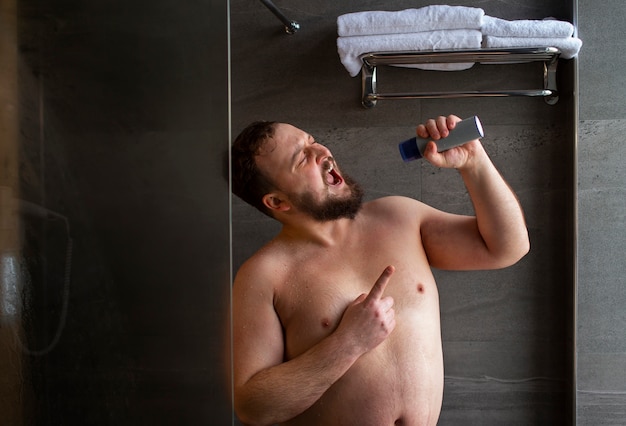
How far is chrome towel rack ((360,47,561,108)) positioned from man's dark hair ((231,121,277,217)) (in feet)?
1.20

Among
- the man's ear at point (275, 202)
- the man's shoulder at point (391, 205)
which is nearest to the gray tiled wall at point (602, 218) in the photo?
the man's shoulder at point (391, 205)

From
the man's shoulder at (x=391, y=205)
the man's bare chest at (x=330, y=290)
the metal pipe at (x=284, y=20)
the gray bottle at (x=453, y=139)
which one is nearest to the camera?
the gray bottle at (x=453, y=139)

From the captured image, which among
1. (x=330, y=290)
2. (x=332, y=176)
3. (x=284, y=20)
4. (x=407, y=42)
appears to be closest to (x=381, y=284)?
(x=330, y=290)

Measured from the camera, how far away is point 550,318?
146cm

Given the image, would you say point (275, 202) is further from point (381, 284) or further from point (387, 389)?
point (387, 389)

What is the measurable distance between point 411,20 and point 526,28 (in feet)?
0.76

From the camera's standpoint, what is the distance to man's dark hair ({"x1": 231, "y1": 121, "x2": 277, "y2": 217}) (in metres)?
1.15

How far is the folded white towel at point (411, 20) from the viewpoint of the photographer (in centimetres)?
134

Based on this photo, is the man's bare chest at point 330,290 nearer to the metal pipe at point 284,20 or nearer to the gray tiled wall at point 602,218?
the gray tiled wall at point 602,218

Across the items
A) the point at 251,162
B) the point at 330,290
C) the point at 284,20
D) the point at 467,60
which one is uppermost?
the point at 284,20

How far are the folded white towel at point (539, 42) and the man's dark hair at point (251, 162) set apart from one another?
0.51m

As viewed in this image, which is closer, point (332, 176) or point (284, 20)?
point (332, 176)

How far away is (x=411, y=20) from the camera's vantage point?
4.46 ft

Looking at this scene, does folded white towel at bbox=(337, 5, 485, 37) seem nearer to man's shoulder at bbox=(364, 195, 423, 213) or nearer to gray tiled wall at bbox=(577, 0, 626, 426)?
gray tiled wall at bbox=(577, 0, 626, 426)
